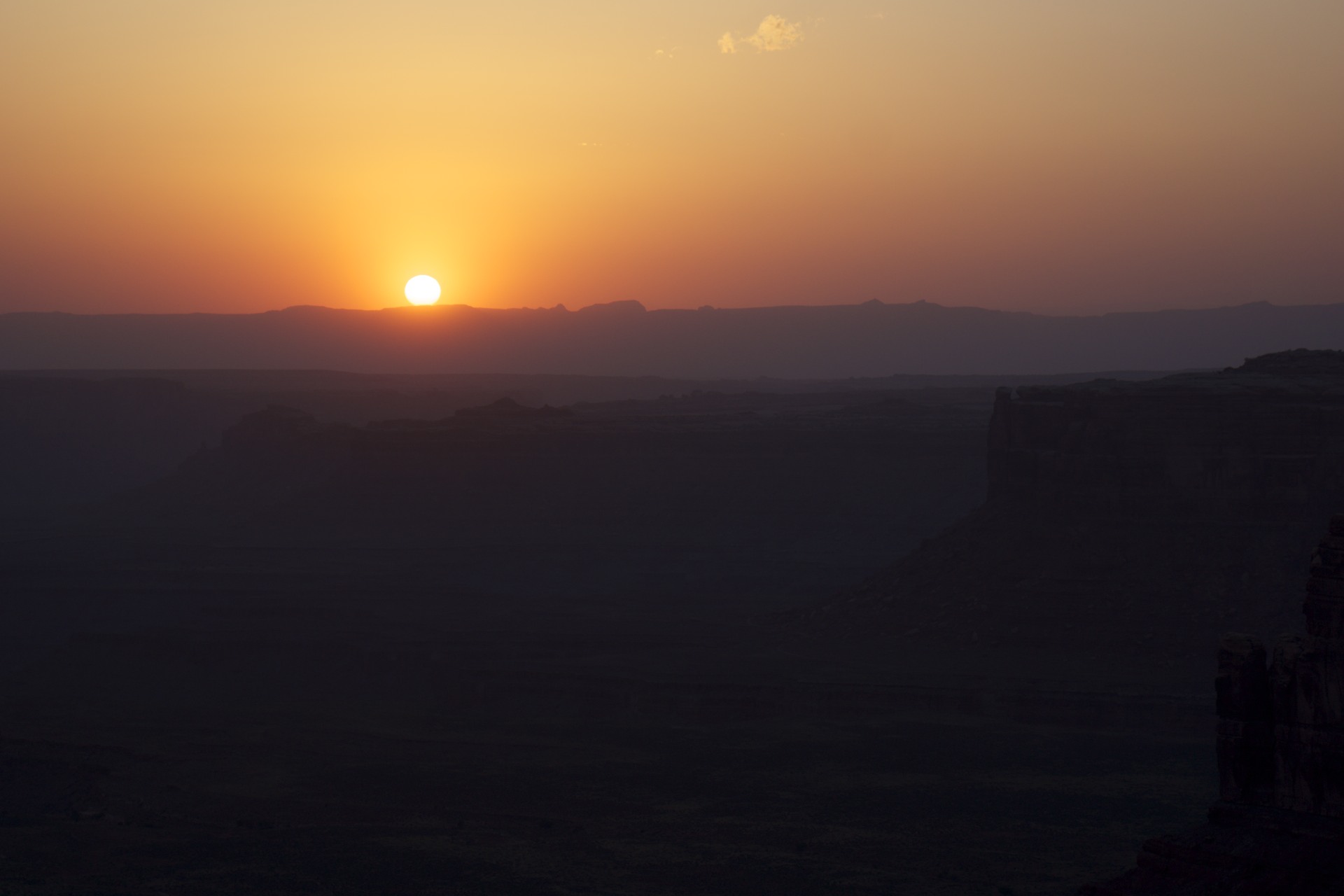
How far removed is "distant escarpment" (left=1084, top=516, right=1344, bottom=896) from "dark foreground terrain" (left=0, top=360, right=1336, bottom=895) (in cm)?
1811

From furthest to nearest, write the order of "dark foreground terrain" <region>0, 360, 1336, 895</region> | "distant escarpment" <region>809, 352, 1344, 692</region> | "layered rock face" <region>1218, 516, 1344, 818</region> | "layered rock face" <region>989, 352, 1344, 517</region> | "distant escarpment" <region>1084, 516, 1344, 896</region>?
1. "layered rock face" <region>989, 352, 1344, 517</region>
2. "distant escarpment" <region>809, 352, 1344, 692</region>
3. "dark foreground terrain" <region>0, 360, 1336, 895</region>
4. "layered rock face" <region>1218, 516, 1344, 818</region>
5. "distant escarpment" <region>1084, 516, 1344, 896</region>

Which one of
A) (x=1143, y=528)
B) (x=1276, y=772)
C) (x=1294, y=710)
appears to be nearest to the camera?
(x=1294, y=710)

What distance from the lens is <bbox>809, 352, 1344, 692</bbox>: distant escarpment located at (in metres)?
46.1

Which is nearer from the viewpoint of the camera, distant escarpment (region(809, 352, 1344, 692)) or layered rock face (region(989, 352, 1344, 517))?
distant escarpment (region(809, 352, 1344, 692))

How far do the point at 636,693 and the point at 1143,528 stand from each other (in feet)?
53.5

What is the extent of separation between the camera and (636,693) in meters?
47.8

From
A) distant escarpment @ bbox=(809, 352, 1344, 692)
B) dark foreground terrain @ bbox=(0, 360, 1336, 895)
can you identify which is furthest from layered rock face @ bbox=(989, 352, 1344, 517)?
dark foreground terrain @ bbox=(0, 360, 1336, 895)

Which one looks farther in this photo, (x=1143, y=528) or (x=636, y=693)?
(x=1143, y=528)

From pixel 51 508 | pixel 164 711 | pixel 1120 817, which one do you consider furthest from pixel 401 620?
pixel 51 508

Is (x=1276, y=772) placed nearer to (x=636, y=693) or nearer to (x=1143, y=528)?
(x=636, y=693)

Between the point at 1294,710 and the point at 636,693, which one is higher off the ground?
the point at 1294,710

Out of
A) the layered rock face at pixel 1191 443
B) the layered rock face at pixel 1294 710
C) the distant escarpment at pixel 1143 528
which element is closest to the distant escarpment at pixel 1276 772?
the layered rock face at pixel 1294 710

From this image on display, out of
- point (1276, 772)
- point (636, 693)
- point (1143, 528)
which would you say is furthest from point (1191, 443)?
point (1276, 772)

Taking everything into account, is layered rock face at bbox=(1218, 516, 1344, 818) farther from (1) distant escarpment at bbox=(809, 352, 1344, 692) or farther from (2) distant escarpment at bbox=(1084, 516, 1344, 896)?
(1) distant escarpment at bbox=(809, 352, 1344, 692)
